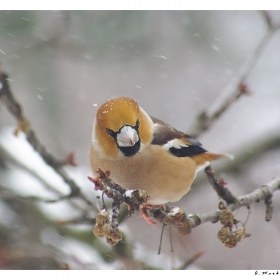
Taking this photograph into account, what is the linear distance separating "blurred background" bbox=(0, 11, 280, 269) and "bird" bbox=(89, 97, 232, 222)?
61cm

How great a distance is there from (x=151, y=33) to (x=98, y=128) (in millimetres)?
3971

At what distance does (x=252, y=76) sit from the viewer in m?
6.27

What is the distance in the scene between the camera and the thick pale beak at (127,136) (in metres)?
2.00

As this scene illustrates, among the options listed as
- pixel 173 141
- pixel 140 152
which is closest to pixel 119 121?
pixel 140 152

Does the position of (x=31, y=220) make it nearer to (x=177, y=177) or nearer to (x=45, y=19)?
(x=177, y=177)

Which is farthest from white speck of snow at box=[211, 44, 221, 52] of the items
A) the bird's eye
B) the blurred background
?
the bird's eye

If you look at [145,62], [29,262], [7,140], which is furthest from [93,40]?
[29,262]

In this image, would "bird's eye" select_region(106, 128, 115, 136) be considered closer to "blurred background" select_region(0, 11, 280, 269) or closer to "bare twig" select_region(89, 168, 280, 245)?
"bare twig" select_region(89, 168, 280, 245)

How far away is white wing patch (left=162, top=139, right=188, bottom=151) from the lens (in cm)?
262

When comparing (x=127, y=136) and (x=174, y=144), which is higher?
(x=174, y=144)

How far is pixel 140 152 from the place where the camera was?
2.43 meters

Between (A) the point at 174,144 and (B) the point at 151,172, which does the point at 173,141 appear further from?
(B) the point at 151,172

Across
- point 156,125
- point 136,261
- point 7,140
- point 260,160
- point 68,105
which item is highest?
point 68,105

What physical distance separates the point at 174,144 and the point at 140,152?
0.36 meters
